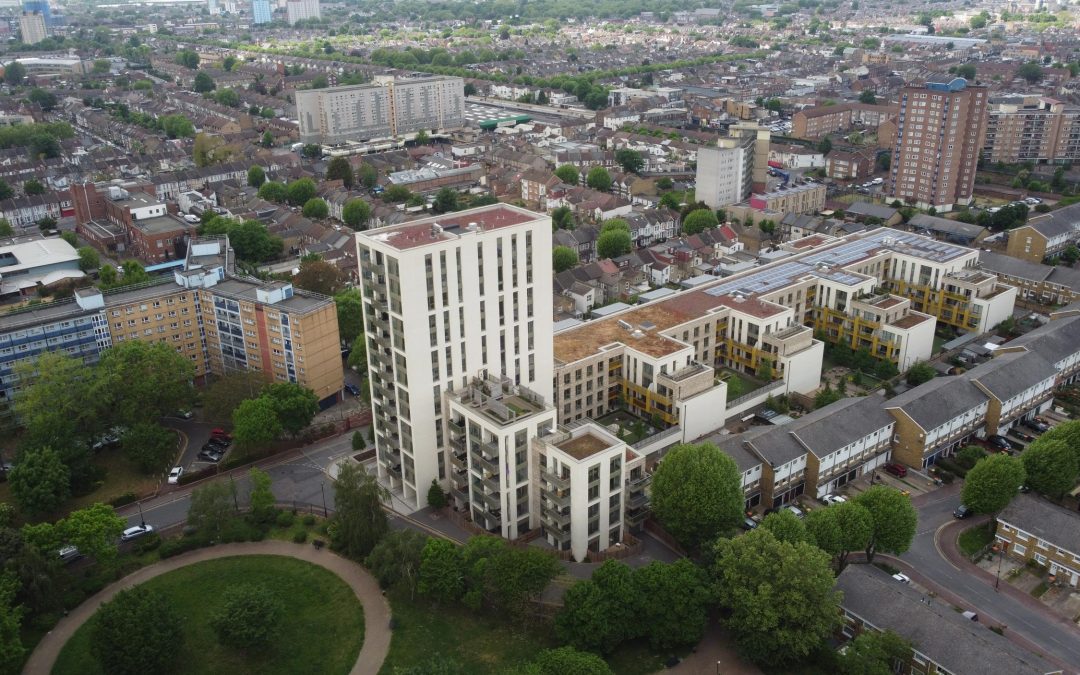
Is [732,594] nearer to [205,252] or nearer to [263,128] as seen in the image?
[205,252]

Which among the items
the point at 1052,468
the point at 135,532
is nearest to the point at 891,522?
the point at 1052,468

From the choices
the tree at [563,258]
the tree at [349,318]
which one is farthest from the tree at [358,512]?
the tree at [563,258]

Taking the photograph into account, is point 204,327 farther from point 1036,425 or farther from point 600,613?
point 1036,425

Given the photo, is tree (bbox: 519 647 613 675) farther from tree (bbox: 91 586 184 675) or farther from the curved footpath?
tree (bbox: 91 586 184 675)

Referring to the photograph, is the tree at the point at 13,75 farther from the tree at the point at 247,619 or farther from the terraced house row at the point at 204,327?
the tree at the point at 247,619

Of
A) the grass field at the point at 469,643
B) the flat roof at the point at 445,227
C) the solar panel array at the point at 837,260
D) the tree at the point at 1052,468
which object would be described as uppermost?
the flat roof at the point at 445,227

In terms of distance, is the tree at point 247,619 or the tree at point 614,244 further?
the tree at point 614,244

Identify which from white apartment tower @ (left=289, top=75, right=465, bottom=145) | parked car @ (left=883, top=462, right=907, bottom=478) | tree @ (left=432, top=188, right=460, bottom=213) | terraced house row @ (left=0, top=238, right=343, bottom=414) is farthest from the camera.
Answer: white apartment tower @ (left=289, top=75, right=465, bottom=145)

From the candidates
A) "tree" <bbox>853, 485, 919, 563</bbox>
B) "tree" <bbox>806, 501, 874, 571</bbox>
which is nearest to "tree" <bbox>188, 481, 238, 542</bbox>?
"tree" <bbox>806, 501, 874, 571</bbox>
